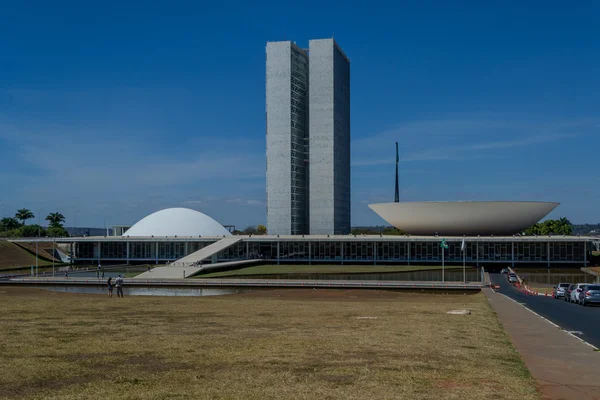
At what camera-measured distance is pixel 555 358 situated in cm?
1477

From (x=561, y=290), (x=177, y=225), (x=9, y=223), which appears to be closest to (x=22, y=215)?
(x=9, y=223)

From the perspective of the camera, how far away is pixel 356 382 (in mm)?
11203

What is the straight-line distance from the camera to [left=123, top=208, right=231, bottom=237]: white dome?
11219 centimetres

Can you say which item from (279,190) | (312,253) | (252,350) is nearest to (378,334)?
(252,350)

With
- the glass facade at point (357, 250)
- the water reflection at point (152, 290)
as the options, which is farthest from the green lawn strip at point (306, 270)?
the water reflection at point (152, 290)

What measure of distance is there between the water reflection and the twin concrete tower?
6671cm

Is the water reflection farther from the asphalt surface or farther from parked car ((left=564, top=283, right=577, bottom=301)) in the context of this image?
the asphalt surface

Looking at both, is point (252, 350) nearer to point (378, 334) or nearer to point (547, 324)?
point (378, 334)

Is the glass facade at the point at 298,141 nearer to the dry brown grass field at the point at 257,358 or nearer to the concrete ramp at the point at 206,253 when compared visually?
the concrete ramp at the point at 206,253

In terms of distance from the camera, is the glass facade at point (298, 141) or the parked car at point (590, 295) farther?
the glass facade at point (298, 141)

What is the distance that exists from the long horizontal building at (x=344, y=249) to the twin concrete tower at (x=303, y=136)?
22589mm

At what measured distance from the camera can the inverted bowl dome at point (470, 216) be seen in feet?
294

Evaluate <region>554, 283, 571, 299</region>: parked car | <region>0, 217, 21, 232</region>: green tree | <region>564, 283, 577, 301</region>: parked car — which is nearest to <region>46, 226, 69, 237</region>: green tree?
<region>0, 217, 21, 232</region>: green tree

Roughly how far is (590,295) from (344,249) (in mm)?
61785
